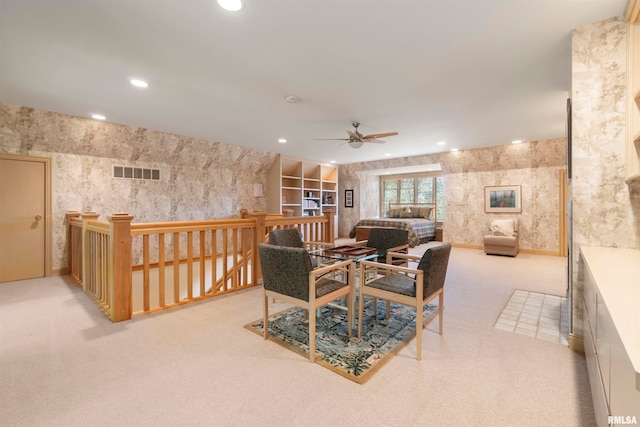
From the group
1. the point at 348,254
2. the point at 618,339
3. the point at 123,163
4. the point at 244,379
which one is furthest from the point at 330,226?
the point at 618,339

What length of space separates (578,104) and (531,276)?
328 centimetres

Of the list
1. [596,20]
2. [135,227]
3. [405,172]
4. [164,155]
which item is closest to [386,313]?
[135,227]

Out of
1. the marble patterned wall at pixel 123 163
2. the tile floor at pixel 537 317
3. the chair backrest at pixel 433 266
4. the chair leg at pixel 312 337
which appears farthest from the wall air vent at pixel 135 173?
the tile floor at pixel 537 317

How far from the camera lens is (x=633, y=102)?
6.36 feet

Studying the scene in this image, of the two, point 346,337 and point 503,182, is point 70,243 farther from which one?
point 503,182

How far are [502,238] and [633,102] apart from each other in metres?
4.76

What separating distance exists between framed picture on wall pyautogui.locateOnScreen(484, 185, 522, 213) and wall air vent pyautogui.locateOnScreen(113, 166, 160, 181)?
7.52m

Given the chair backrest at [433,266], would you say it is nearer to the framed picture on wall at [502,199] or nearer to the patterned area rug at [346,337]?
the patterned area rug at [346,337]

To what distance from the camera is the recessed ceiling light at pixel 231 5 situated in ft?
5.85

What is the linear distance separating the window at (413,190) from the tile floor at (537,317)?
5.86m

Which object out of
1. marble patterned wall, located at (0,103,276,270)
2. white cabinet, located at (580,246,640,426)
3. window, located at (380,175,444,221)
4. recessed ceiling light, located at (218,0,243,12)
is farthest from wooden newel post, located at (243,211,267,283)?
window, located at (380,175,444,221)

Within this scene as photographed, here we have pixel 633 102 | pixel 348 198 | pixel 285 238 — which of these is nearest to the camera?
pixel 633 102

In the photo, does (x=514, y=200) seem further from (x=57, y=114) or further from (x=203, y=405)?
(x=57, y=114)

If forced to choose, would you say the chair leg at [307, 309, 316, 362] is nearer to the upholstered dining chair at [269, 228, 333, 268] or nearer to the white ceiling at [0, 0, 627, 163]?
the upholstered dining chair at [269, 228, 333, 268]
